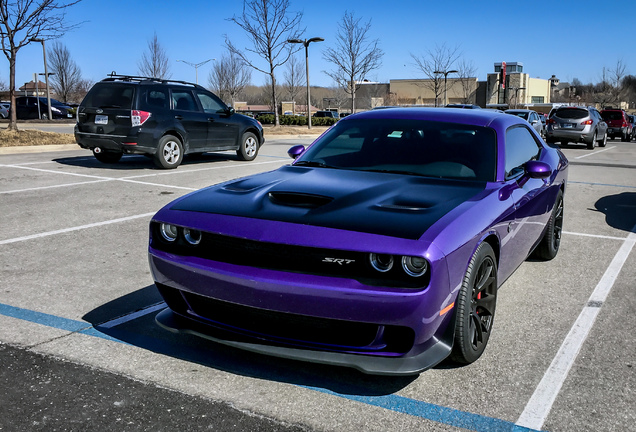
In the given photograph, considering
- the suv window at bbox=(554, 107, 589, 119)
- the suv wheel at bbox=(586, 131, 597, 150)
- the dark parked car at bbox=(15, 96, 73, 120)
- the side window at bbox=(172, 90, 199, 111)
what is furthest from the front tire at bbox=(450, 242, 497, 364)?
the dark parked car at bbox=(15, 96, 73, 120)

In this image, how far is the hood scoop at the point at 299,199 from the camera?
11.4 feet

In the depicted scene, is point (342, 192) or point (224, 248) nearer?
point (224, 248)

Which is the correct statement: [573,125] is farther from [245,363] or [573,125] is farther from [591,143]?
[245,363]

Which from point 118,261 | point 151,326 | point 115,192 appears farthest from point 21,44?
point 151,326

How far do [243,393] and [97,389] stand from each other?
0.76 metres

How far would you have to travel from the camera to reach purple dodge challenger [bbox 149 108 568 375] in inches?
116

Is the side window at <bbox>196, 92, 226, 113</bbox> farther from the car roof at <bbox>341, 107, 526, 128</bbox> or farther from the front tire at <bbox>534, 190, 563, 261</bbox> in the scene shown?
the front tire at <bbox>534, 190, 563, 261</bbox>

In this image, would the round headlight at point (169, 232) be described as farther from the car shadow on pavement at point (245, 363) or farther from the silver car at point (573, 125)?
the silver car at point (573, 125)

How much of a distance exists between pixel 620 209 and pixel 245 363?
25.4 feet

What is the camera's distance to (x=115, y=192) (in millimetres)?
9633

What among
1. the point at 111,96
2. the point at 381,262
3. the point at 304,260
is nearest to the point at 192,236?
the point at 304,260

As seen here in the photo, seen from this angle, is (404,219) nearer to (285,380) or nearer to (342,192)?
(342,192)

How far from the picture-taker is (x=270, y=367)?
3.46m

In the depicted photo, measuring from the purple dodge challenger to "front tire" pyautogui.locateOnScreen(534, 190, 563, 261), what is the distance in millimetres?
1644
